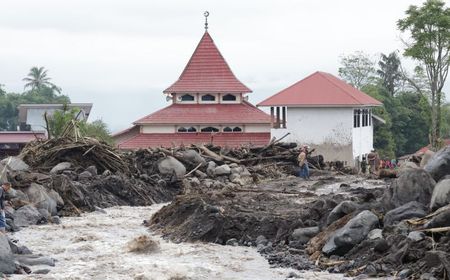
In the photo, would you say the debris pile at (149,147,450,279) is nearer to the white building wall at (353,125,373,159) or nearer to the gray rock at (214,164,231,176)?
the gray rock at (214,164,231,176)

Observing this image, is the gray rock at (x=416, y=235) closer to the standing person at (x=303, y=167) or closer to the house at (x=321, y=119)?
the standing person at (x=303, y=167)

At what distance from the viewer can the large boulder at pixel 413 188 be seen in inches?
619

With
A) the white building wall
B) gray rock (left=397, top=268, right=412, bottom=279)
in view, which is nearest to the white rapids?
gray rock (left=397, top=268, right=412, bottom=279)

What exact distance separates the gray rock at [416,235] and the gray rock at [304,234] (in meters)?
2.81

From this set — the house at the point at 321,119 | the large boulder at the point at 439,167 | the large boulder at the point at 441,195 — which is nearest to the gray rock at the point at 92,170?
the large boulder at the point at 439,167

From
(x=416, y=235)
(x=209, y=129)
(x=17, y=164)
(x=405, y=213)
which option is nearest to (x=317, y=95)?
(x=209, y=129)

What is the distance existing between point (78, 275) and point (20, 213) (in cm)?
618

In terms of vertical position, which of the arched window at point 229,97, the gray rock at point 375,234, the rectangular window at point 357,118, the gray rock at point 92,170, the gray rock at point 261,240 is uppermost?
the arched window at point 229,97

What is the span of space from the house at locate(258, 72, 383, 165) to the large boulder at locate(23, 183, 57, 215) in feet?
77.2

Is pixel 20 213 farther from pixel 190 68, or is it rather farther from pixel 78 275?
pixel 190 68

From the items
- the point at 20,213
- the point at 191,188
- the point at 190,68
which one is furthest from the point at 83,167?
the point at 190,68

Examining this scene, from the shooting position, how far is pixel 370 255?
45.4 ft

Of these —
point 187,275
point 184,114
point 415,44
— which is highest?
point 415,44

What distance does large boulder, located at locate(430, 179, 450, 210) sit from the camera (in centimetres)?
1449
